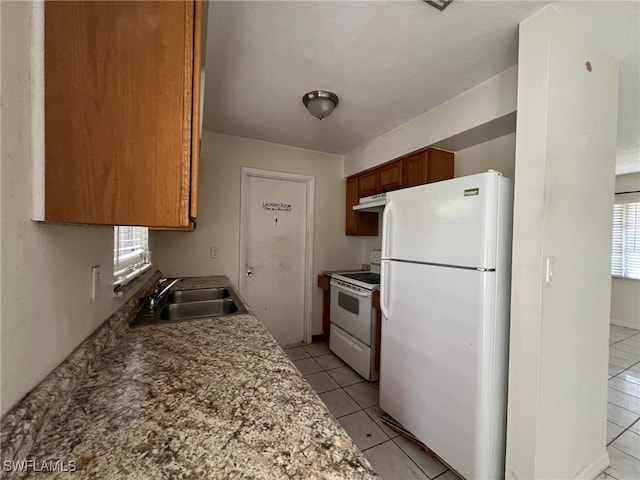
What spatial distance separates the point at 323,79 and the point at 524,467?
7.66 feet

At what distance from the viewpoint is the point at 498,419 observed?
1303 mm

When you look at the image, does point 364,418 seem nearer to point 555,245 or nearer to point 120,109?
point 555,245

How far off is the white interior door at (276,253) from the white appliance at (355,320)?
49cm

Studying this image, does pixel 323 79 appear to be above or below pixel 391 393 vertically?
above

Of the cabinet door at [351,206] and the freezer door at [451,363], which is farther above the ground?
the cabinet door at [351,206]

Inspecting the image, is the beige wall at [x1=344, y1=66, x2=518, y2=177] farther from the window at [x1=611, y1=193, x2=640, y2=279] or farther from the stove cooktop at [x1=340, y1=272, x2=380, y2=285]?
the window at [x1=611, y1=193, x2=640, y2=279]

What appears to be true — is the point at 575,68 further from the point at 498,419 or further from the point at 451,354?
the point at 498,419

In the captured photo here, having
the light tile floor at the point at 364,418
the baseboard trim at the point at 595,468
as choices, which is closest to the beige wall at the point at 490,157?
the baseboard trim at the point at 595,468

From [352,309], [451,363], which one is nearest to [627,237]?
[352,309]

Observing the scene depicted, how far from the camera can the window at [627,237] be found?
13.1 ft

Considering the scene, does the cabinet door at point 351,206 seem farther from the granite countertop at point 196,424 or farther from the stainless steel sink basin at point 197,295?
the granite countertop at point 196,424

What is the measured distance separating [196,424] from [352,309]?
2.06 metres

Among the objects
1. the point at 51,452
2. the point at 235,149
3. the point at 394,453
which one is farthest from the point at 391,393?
the point at 235,149

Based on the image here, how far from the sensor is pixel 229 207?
110 inches
